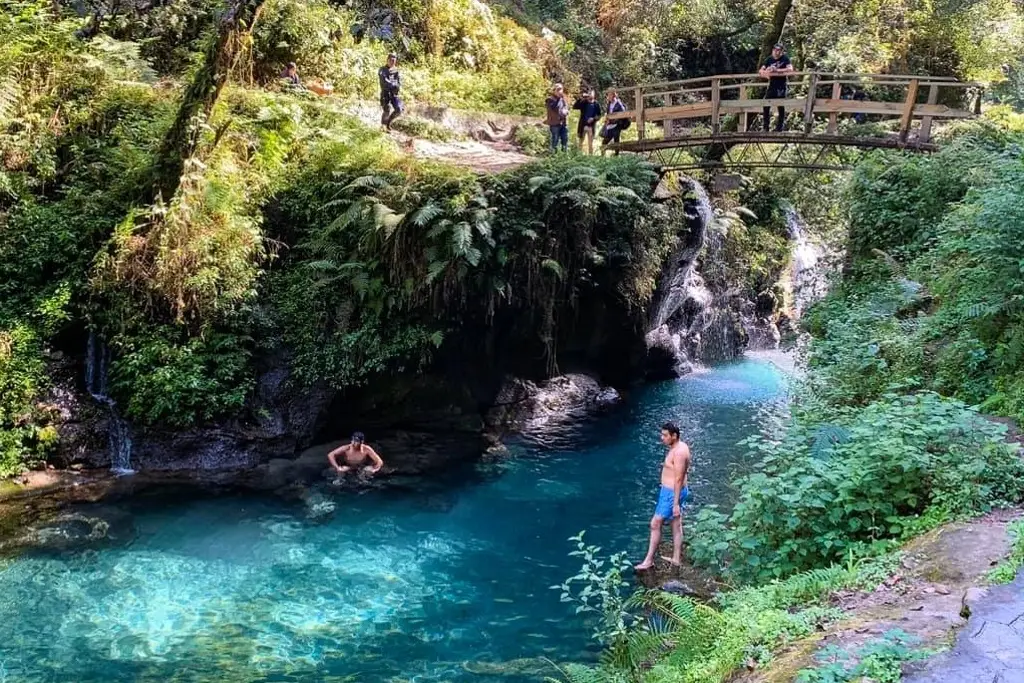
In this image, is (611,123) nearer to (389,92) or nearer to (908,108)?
(389,92)

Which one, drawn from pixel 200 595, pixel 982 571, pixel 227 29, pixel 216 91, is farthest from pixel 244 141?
pixel 982 571

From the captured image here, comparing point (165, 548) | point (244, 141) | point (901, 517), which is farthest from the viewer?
point (244, 141)

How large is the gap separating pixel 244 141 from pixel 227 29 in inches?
91.1

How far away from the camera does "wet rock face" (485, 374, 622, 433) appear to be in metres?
16.1

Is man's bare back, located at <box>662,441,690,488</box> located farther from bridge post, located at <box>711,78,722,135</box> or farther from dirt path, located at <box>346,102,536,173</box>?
bridge post, located at <box>711,78,722,135</box>

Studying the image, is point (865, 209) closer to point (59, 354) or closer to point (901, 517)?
point (901, 517)

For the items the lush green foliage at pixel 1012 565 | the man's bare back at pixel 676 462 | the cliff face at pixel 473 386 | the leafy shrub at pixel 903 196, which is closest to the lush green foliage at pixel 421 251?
the cliff face at pixel 473 386

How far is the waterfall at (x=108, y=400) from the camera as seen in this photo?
41.3 feet

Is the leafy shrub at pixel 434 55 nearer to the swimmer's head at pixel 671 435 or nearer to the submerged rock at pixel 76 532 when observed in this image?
the submerged rock at pixel 76 532

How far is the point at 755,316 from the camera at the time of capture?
82.2 ft

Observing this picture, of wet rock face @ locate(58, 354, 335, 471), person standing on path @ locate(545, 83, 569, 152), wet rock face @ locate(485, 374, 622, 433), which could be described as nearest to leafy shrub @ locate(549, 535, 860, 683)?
wet rock face @ locate(58, 354, 335, 471)

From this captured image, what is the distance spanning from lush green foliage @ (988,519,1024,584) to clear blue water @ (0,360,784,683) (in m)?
4.15

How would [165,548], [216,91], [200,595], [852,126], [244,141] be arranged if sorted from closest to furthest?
[200,595] → [165,548] → [216,91] → [244,141] → [852,126]

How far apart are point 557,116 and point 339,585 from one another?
42.1 ft
